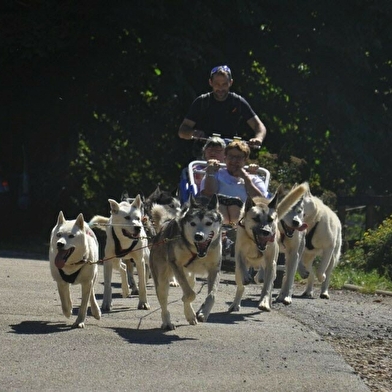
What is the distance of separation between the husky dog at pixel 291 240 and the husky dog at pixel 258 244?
704mm

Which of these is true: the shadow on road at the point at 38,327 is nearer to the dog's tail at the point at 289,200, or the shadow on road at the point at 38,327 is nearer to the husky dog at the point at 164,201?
the husky dog at the point at 164,201

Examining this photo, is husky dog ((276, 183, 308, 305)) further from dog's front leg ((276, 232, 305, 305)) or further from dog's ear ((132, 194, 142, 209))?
dog's ear ((132, 194, 142, 209))

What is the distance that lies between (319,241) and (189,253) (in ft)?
13.3

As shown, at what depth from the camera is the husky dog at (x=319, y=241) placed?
46.7ft

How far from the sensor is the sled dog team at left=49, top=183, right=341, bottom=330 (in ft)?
34.6

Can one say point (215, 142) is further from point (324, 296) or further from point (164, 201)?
point (324, 296)

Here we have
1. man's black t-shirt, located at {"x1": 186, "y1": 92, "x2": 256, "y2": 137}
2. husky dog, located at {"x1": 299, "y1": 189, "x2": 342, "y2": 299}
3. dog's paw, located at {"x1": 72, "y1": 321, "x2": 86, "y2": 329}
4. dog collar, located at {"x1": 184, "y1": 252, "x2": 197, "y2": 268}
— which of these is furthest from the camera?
husky dog, located at {"x1": 299, "y1": 189, "x2": 342, "y2": 299}

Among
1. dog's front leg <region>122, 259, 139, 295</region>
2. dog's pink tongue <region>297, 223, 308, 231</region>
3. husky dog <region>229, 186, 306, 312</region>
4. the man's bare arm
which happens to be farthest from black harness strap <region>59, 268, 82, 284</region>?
dog's pink tongue <region>297, 223, 308, 231</region>

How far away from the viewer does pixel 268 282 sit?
12188 mm

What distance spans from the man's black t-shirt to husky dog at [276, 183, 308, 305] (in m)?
1.15

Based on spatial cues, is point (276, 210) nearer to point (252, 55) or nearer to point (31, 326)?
point (31, 326)

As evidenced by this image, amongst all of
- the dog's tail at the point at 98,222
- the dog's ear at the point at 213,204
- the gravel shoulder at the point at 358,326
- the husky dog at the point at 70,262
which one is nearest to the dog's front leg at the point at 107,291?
the dog's tail at the point at 98,222

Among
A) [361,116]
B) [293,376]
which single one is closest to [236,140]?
[293,376]

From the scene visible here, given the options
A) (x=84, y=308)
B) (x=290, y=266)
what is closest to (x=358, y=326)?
(x=290, y=266)
